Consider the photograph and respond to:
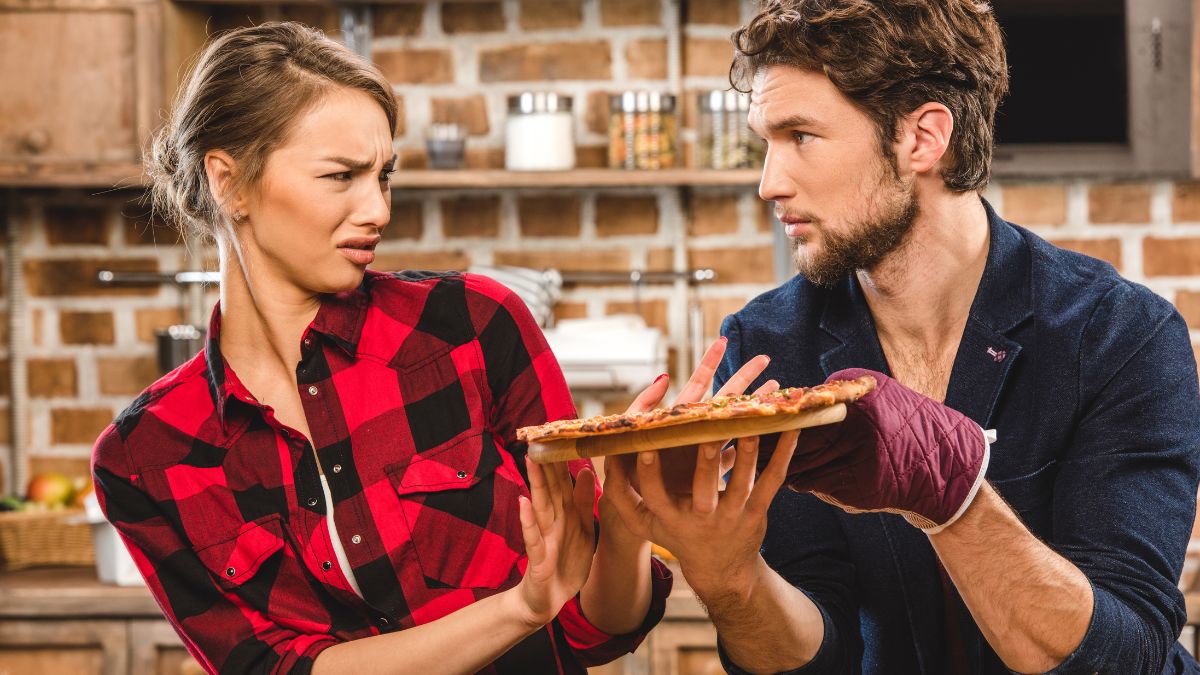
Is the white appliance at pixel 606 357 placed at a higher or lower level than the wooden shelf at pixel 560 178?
lower

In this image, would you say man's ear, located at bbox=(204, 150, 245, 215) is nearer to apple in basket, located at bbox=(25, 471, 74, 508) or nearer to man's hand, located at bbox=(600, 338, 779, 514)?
man's hand, located at bbox=(600, 338, 779, 514)

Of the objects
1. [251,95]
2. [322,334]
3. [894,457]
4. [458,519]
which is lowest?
[458,519]

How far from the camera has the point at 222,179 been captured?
4.51ft

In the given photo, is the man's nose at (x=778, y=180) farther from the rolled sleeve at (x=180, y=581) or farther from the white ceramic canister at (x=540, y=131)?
the white ceramic canister at (x=540, y=131)

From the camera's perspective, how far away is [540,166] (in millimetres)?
2547

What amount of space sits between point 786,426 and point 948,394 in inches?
21.9

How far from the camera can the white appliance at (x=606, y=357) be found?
2.48 metres

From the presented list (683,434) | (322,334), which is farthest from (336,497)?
(683,434)

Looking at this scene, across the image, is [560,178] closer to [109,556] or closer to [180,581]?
[109,556]

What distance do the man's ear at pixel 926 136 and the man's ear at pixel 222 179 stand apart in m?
0.76

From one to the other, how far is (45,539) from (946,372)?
6.29 ft

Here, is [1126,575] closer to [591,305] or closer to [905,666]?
[905,666]

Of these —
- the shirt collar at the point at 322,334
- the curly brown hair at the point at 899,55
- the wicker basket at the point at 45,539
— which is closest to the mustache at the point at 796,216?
the curly brown hair at the point at 899,55

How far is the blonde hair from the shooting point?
133 centimetres
